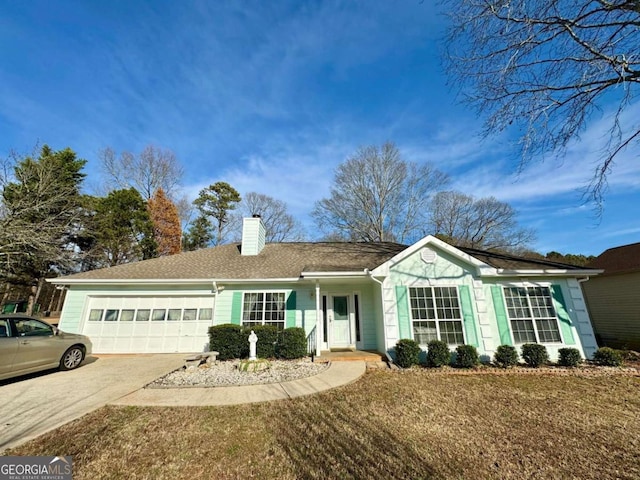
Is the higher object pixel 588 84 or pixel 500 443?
pixel 588 84

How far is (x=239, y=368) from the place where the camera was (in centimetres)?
720

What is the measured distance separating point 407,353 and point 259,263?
7.00 metres

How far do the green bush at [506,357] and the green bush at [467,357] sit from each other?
633 mm

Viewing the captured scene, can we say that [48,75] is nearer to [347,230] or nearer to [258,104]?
[258,104]

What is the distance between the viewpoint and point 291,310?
966cm

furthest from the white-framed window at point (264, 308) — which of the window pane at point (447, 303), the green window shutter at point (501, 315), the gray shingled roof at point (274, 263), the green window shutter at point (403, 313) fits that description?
the green window shutter at point (501, 315)

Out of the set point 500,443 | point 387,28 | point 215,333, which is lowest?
point 500,443

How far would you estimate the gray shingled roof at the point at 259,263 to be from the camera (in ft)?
32.4

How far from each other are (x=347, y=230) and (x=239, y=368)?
15.0 meters

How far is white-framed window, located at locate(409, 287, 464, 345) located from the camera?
318 inches

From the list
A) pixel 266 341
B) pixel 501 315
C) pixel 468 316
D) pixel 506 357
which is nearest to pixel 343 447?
pixel 266 341

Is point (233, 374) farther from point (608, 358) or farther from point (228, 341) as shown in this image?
point (608, 358)

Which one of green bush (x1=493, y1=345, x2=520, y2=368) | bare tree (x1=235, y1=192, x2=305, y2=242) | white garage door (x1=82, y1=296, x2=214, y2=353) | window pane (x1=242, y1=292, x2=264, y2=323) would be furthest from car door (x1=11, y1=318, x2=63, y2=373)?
bare tree (x1=235, y1=192, x2=305, y2=242)

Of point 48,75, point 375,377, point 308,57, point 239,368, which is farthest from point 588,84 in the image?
point 48,75
